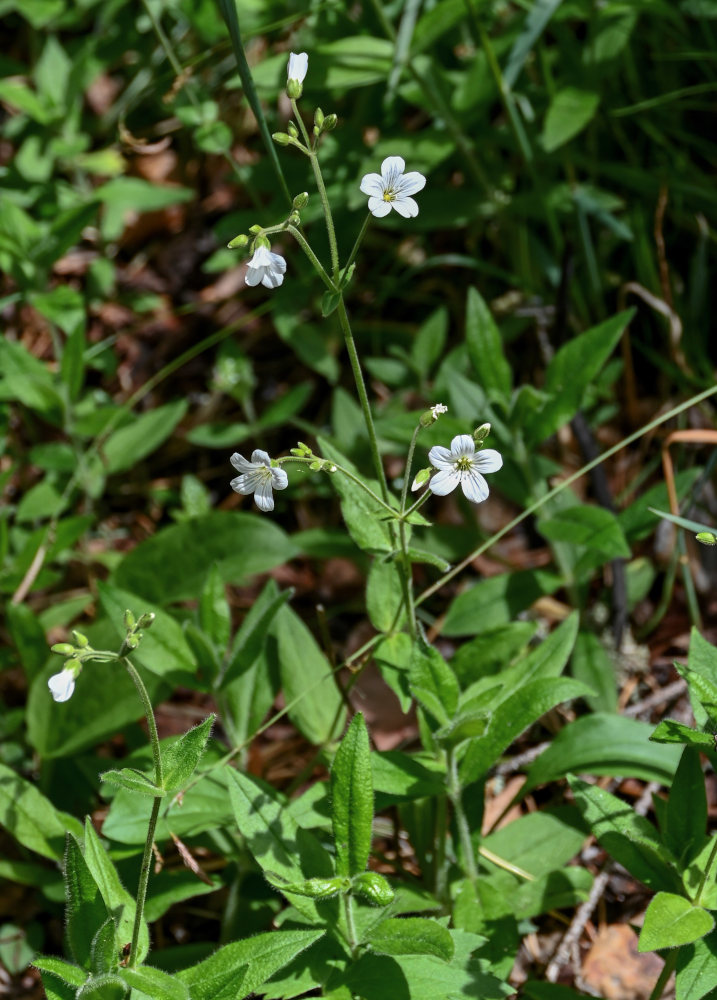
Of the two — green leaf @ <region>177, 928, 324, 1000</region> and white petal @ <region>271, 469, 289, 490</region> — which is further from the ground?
white petal @ <region>271, 469, 289, 490</region>

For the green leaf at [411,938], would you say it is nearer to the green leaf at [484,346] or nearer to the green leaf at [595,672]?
the green leaf at [595,672]

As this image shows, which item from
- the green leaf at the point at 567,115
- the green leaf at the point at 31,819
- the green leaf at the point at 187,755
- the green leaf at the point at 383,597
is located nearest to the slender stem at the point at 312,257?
the green leaf at the point at 383,597

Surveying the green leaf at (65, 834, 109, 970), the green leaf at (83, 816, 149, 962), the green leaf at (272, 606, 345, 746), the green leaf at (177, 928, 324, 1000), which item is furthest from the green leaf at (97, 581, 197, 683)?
the green leaf at (177, 928, 324, 1000)

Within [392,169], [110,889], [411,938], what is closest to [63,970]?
[110,889]

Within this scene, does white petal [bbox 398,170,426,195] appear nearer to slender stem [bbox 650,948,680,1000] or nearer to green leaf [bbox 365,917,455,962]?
green leaf [bbox 365,917,455,962]

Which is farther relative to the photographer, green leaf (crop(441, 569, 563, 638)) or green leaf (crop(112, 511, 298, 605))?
green leaf (crop(112, 511, 298, 605))

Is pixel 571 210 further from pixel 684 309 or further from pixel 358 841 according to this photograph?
pixel 358 841

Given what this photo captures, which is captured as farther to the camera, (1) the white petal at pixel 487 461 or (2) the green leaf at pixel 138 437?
(2) the green leaf at pixel 138 437

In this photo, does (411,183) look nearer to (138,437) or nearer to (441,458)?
(441,458)
